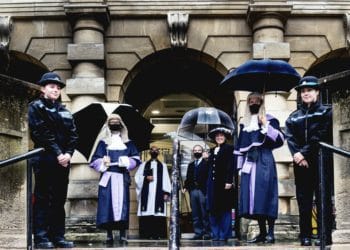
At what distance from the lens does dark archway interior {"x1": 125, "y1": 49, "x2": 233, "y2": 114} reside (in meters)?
17.5

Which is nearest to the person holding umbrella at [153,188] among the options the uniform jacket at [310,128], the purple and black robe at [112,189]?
the purple and black robe at [112,189]

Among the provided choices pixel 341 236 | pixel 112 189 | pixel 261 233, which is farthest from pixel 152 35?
pixel 341 236

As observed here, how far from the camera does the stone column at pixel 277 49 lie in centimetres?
1561

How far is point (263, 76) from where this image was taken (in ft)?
37.5

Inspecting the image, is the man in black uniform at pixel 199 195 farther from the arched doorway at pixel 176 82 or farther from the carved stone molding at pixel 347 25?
the carved stone molding at pixel 347 25

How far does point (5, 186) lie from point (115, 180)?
3.93 meters

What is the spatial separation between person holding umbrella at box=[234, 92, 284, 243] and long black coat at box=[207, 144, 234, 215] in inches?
69.5

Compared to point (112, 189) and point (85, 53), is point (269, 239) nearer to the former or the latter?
point (112, 189)

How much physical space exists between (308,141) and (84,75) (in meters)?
7.15

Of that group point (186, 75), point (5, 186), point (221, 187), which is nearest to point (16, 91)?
point (5, 186)

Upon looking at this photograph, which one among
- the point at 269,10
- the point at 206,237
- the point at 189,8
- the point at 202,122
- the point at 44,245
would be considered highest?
the point at 189,8

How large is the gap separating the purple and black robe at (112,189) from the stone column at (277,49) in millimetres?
4271

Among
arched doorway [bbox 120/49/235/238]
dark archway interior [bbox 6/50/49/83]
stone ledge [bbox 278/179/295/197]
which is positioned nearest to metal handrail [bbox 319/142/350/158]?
stone ledge [bbox 278/179/295/197]

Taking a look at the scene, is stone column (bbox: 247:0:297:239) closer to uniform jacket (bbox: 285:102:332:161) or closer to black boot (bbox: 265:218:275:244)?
black boot (bbox: 265:218:275:244)
